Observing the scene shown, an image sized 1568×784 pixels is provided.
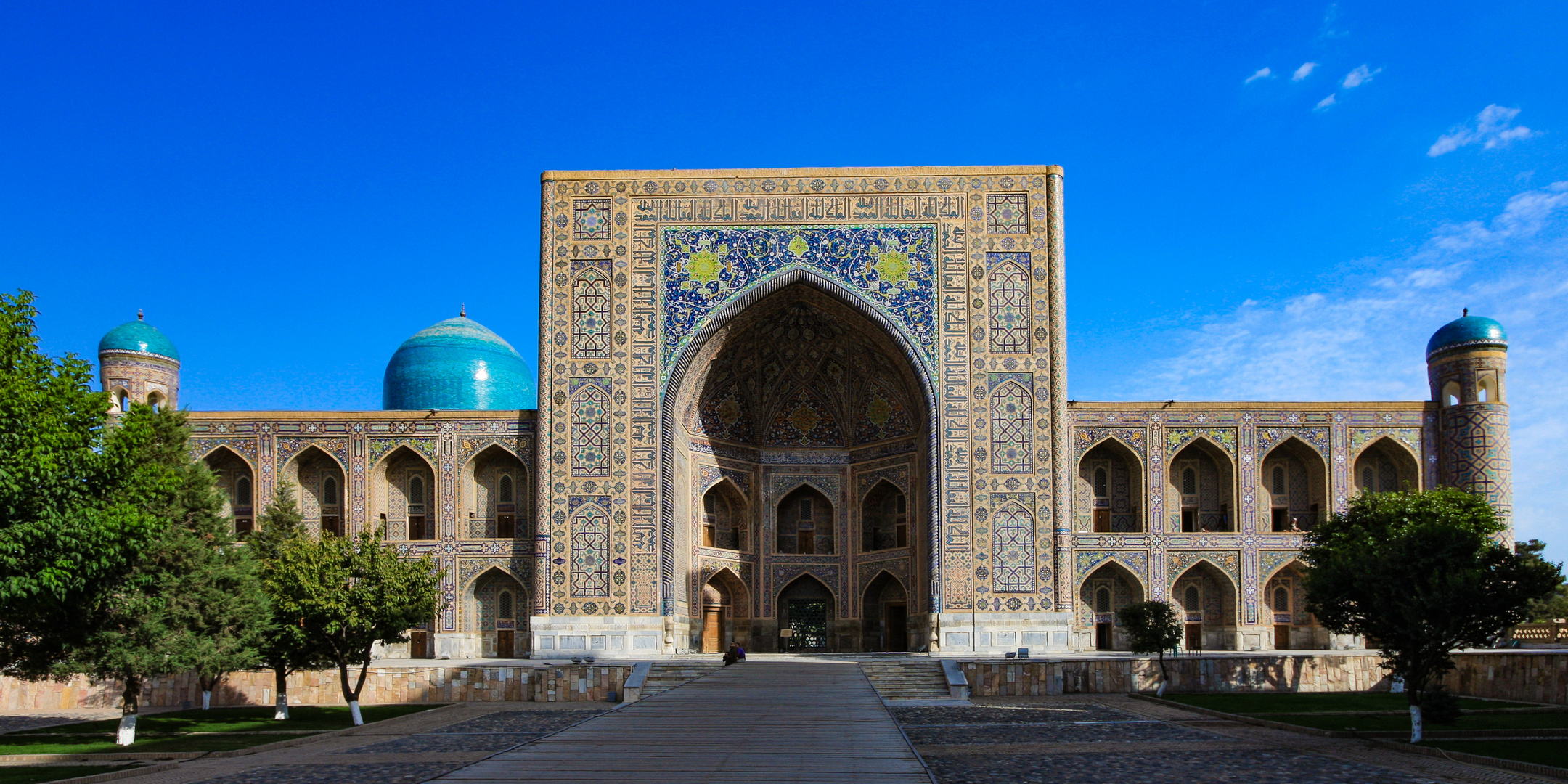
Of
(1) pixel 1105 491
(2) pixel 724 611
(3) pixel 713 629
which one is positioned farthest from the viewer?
(2) pixel 724 611

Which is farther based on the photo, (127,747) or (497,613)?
(497,613)

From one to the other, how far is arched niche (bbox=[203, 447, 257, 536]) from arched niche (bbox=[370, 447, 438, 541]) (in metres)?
2.66

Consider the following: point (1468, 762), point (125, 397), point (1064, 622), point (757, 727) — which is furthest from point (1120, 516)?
point (125, 397)

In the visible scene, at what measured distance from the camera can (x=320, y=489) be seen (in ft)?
88.2

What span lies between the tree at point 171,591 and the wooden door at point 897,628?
1356 cm

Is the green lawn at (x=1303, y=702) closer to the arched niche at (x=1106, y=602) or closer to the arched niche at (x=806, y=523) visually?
the arched niche at (x=1106, y=602)

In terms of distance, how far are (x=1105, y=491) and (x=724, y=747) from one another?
1973 cm

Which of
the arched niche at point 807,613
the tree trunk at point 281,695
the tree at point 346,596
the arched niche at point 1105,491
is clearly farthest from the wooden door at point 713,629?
the tree trunk at point 281,695

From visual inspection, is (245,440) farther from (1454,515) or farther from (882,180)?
(1454,515)

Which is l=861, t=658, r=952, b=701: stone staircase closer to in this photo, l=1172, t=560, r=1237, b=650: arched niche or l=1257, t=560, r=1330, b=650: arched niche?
l=1172, t=560, r=1237, b=650: arched niche

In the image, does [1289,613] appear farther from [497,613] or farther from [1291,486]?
[497,613]

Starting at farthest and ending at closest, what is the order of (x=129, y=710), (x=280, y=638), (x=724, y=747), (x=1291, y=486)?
(x=1291, y=486)
(x=280, y=638)
(x=129, y=710)
(x=724, y=747)

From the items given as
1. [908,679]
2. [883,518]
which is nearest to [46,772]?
[908,679]

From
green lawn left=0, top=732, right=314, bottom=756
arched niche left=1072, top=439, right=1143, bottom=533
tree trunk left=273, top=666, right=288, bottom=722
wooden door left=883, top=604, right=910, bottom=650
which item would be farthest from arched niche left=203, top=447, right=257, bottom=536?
arched niche left=1072, top=439, right=1143, bottom=533
